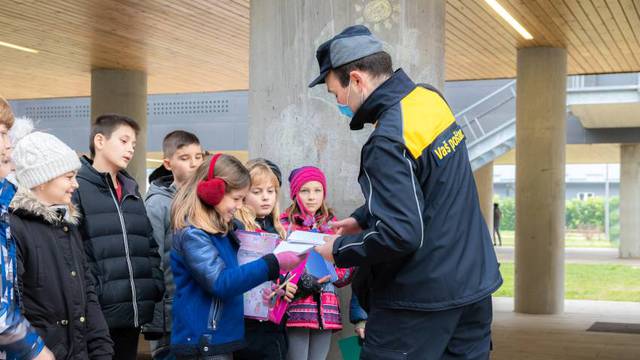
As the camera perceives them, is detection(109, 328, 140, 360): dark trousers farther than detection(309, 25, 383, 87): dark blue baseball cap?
Yes

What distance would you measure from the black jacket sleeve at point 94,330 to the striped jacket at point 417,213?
1.11m

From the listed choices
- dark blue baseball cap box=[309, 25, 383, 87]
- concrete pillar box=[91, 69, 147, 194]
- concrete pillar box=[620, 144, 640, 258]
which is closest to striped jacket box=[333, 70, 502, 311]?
dark blue baseball cap box=[309, 25, 383, 87]

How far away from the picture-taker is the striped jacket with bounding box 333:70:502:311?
121 inches

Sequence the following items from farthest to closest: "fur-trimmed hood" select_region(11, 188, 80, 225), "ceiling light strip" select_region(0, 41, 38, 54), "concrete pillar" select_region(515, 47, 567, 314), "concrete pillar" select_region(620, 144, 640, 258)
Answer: "concrete pillar" select_region(620, 144, 640, 258)
"ceiling light strip" select_region(0, 41, 38, 54)
"concrete pillar" select_region(515, 47, 567, 314)
"fur-trimmed hood" select_region(11, 188, 80, 225)

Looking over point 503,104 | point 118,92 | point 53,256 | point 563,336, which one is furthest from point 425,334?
point 503,104

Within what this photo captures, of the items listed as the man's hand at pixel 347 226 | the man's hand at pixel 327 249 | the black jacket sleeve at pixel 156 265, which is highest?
the man's hand at pixel 347 226

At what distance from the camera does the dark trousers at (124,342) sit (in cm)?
462

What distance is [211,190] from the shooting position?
4.00m

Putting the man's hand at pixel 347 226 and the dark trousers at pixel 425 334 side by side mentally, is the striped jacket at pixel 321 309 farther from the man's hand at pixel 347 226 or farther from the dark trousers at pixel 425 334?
the dark trousers at pixel 425 334

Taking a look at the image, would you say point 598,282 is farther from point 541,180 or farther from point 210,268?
point 210,268

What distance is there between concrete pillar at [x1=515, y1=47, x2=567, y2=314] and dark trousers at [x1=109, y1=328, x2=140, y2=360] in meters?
9.89

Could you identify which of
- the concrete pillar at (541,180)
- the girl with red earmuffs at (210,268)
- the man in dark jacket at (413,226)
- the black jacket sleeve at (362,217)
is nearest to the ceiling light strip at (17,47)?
the concrete pillar at (541,180)

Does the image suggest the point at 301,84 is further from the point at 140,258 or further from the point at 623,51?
the point at 623,51

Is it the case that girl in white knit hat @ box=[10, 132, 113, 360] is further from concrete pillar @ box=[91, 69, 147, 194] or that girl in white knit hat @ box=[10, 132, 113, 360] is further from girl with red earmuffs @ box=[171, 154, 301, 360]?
concrete pillar @ box=[91, 69, 147, 194]
